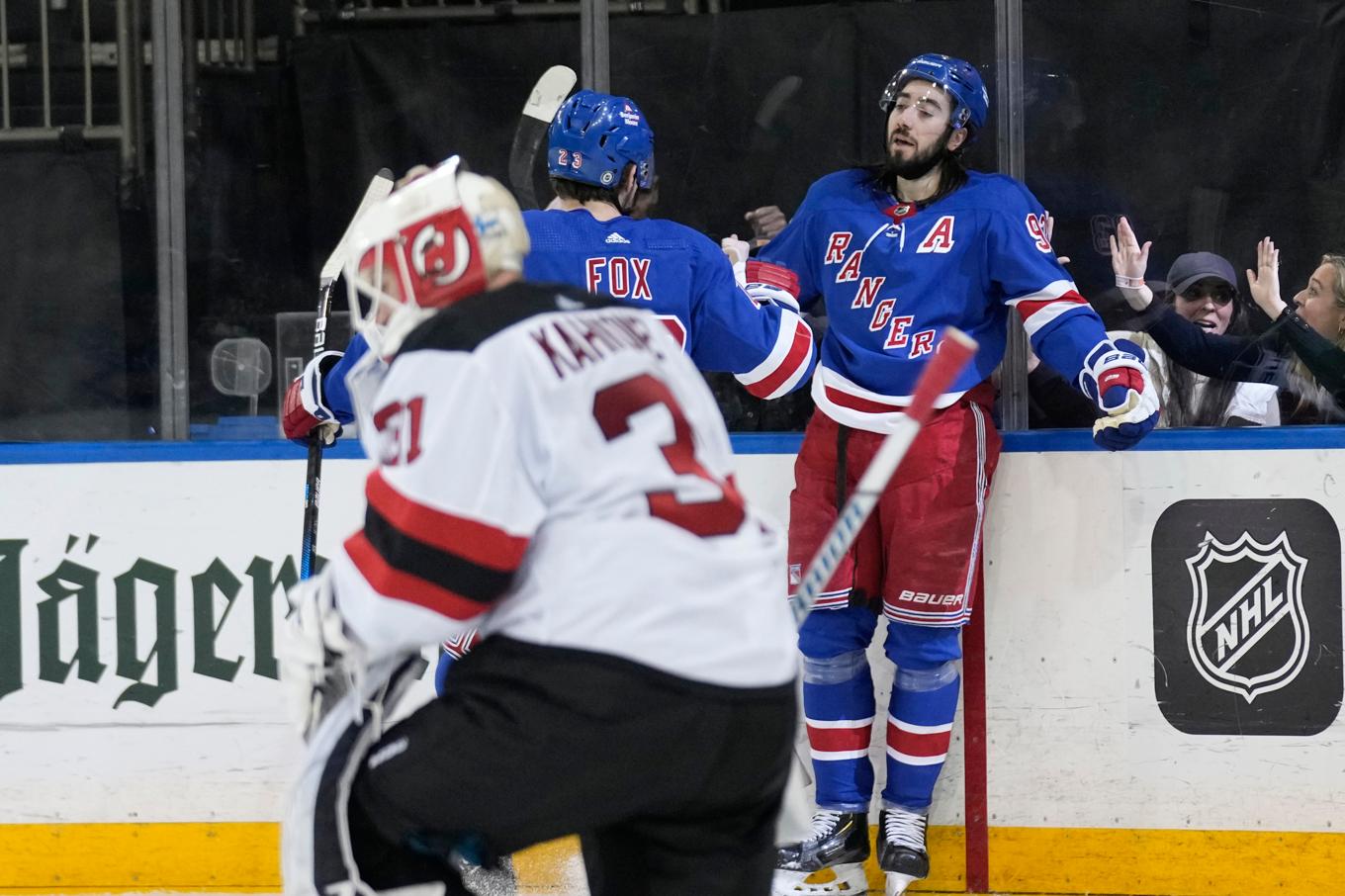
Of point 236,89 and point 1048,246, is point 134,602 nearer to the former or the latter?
point 236,89

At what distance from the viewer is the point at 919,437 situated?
2939 mm

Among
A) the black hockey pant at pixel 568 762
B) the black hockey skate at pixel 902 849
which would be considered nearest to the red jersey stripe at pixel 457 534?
the black hockey pant at pixel 568 762

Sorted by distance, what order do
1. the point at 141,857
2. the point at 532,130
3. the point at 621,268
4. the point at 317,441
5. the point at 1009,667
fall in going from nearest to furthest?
the point at 621,268 → the point at 317,441 → the point at 1009,667 → the point at 141,857 → the point at 532,130

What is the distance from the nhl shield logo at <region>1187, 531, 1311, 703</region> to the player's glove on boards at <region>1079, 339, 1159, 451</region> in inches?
14.4

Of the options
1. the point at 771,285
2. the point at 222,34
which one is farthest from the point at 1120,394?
the point at 222,34

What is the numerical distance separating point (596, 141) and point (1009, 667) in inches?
50.0

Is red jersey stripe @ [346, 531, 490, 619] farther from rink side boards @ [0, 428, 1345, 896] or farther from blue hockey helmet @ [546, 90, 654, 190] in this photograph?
rink side boards @ [0, 428, 1345, 896]

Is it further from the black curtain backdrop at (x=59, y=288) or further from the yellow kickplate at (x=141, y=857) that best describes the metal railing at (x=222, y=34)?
the yellow kickplate at (x=141, y=857)

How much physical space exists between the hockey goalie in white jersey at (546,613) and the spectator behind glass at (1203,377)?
1723 mm

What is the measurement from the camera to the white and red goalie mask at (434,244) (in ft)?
5.54

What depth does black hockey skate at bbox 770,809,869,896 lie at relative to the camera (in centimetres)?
298

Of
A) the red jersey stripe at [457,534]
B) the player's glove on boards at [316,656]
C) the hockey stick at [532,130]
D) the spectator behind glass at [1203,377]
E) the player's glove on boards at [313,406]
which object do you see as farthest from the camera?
the hockey stick at [532,130]

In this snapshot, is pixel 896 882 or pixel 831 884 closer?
pixel 896 882

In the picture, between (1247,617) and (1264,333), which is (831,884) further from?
(1264,333)
